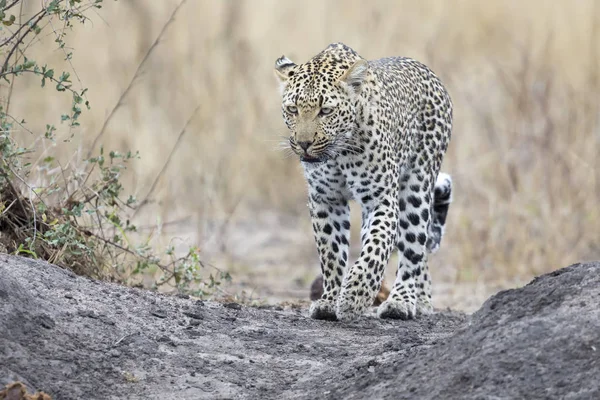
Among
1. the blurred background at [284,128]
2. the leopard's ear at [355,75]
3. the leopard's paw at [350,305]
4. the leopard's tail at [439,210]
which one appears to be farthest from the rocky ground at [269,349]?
the blurred background at [284,128]

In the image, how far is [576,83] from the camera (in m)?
12.6

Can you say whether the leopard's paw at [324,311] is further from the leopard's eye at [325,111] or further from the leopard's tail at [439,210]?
the leopard's tail at [439,210]

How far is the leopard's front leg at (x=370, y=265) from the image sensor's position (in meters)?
6.54

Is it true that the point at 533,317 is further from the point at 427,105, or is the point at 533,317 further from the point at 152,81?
the point at 152,81

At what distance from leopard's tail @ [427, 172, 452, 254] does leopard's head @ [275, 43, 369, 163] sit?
1606 mm

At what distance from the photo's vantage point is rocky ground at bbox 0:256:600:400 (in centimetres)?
430

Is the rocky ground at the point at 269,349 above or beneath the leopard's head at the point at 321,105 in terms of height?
beneath

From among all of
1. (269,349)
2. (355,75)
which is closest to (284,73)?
(355,75)

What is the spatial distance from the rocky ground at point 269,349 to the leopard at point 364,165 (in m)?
0.59

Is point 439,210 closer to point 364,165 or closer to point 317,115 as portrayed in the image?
point 364,165

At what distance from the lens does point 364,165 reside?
6.73m

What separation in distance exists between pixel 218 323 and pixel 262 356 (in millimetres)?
566

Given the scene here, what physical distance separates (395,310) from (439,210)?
1.40 metres

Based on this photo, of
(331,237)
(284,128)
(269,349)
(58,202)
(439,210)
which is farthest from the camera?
(284,128)
